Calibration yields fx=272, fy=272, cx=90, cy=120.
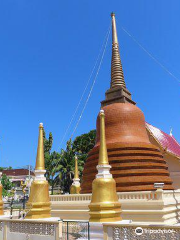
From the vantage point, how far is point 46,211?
13.0m

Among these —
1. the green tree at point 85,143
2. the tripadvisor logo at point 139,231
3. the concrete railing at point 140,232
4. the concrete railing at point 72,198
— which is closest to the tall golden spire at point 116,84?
the concrete railing at point 72,198

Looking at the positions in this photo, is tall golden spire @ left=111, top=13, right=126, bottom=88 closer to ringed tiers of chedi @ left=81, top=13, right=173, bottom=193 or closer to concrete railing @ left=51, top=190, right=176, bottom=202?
ringed tiers of chedi @ left=81, top=13, right=173, bottom=193

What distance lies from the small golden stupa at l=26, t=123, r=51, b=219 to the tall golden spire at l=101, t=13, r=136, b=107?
12635 millimetres

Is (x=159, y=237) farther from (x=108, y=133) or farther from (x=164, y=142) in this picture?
(x=164, y=142)

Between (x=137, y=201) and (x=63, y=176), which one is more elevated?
(x=63, y=176)

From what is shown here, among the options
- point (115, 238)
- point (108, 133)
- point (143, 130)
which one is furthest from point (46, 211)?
point (143, 130)

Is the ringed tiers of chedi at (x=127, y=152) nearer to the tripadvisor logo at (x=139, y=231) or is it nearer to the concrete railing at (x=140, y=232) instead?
the concrete railing at (x=140, y=232)

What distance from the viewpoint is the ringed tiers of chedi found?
63.5ft

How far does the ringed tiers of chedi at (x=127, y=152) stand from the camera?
1936 centimetres

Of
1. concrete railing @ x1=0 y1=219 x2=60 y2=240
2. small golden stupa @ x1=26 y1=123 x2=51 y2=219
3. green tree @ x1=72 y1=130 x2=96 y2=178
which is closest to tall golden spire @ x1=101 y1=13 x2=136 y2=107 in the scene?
small golden stupa @ x1=26 y1=123 x2=51 y2=219

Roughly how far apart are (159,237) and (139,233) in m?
0.59

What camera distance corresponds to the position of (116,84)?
87.7 feet

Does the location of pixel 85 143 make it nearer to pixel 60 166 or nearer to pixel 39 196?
pixel 60 166

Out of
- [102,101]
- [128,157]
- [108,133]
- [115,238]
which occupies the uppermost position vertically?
[102,101]
